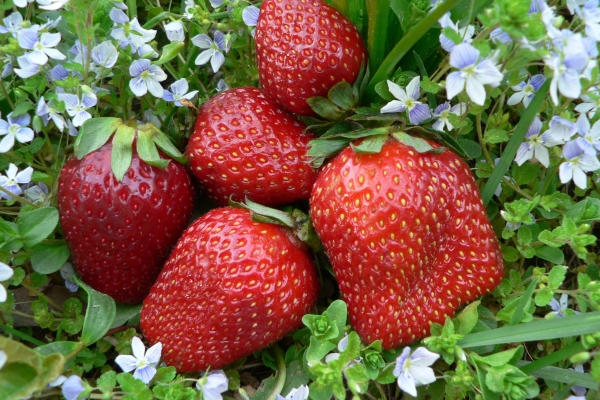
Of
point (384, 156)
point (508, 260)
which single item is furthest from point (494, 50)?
A: point (508, 260)

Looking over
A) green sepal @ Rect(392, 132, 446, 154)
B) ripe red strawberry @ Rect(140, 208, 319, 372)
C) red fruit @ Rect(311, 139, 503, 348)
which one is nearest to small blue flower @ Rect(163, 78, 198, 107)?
ripe red strawberry @ Rect(140, 208, 319, 372)

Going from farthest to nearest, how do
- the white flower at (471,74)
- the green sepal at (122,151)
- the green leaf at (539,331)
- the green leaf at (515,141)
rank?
the green sepal at (122,151) → the green leaf at (515,141) → the green leaf at (539,331) → the white flower at (471,74)

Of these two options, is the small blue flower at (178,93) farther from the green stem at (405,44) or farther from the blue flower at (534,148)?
the blue flower at (534,148)

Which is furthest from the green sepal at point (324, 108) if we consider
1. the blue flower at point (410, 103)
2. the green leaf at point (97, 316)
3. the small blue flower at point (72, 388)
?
the small blue flower at point (72, 388)

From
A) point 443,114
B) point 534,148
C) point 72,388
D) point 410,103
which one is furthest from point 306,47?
point 72,388

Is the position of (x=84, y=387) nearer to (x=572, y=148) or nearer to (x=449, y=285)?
(x=449, y=285)

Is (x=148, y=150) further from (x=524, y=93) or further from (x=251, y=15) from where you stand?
(x=524, y=93)

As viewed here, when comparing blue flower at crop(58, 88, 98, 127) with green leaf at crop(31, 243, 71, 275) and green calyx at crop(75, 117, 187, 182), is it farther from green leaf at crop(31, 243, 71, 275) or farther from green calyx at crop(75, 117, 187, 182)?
green leaf at crop(31, 243, 71, 275)
